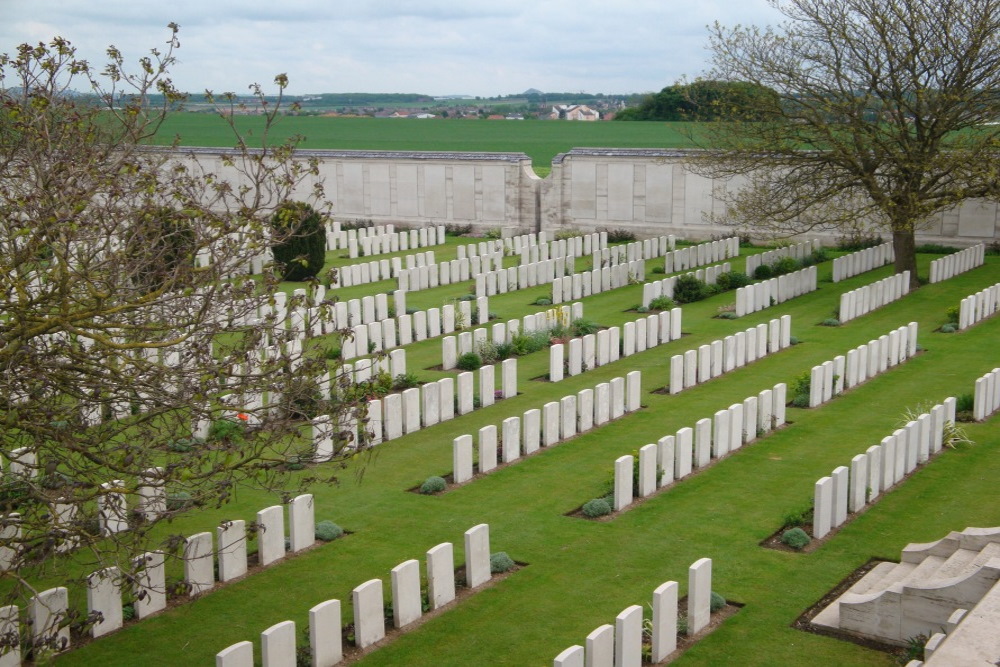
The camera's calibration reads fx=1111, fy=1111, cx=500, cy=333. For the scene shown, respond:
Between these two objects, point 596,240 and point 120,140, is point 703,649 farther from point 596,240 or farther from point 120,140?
point 596,240

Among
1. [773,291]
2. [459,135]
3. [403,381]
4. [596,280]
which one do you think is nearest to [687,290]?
[773,291]

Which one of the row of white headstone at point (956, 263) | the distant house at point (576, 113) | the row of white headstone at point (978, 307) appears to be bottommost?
the row of white headstone at point (978, 307)

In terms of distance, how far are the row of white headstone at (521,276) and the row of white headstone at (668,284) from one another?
177cm

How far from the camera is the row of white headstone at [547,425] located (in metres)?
11.8

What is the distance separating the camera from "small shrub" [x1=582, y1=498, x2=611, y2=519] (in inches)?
423

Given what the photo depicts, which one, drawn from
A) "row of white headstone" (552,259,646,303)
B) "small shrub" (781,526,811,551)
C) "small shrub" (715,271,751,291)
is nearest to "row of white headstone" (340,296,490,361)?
"row of white headstone" (552,259,646,303)

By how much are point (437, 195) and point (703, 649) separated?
26.7 m

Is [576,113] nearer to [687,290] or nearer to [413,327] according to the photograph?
[687,290]

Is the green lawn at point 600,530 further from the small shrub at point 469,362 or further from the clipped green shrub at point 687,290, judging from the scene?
the clipped green shrub at point 687,290

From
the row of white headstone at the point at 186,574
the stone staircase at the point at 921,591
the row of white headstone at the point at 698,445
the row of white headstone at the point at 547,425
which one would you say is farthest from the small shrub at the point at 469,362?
the stone staircase at the point at 921,591

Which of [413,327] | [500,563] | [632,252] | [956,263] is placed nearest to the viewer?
[500,563]

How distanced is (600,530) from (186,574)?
148 inches

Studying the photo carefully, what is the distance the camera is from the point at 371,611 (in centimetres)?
804

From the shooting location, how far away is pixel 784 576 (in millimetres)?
9281
